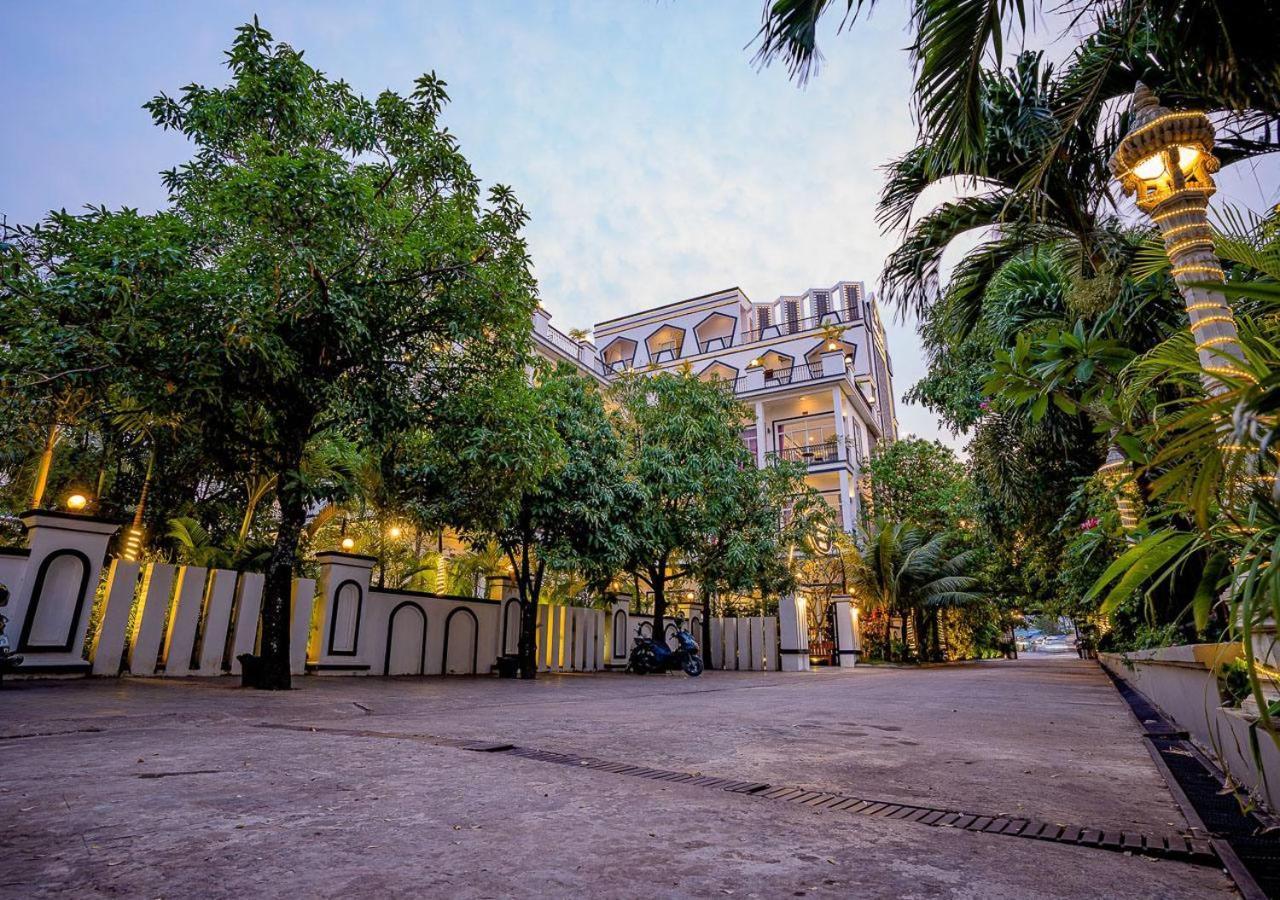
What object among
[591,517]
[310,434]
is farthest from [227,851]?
[591,517]

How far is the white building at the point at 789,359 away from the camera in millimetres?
26078

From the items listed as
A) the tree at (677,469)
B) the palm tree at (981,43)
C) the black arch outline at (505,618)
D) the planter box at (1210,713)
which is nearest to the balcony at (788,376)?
the tree at (677,469)

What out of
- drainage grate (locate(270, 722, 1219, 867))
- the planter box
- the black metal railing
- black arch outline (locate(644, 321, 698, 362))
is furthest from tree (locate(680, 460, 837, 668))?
black arch outline (locate(644, 321, 698, 362))

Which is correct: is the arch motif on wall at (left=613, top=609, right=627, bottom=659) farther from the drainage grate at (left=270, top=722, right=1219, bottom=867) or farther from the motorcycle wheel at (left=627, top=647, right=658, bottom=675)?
the drainage grate at (left=270, top=722, right=1219, bottom=867)

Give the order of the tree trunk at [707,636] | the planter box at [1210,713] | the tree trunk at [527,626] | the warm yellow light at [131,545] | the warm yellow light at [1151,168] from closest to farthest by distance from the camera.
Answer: the planter box at [1210,713] → the warm yellow light at [1151,168] → the warm yellow light at [131,545] → the tree trunk at [527,626] → the tree trunk at [707,636]

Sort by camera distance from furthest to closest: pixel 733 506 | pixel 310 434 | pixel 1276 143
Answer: pixel 733 506 < pixel 310 434 < pixel 1276 143

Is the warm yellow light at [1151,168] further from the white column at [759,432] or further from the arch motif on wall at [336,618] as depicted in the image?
the white column at [759,432]

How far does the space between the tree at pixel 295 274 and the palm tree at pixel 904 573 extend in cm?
1578

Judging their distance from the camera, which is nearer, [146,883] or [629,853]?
[146,883]

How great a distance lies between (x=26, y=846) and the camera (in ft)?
5.13

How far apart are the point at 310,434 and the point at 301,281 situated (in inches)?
73.0

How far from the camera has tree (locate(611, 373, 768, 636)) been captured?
43.7 feet

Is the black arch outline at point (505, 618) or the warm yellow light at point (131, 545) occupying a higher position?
the warm yellow light at point (131, 545)

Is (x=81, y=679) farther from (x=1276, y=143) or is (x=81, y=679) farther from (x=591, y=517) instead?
(x=1276, y=143)
